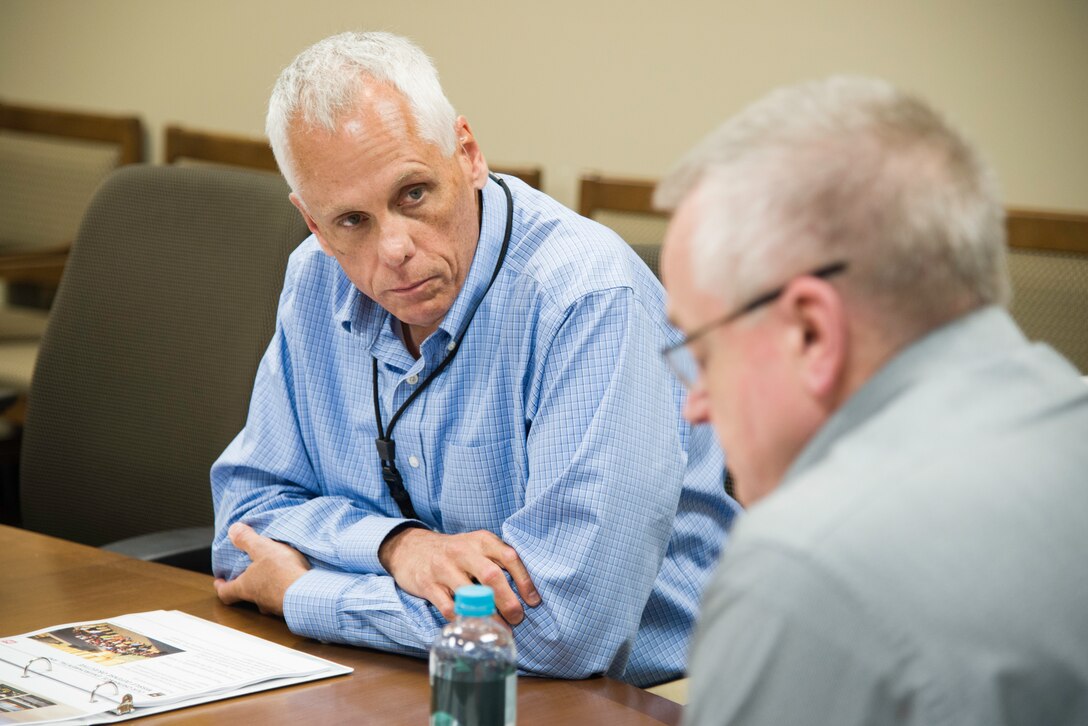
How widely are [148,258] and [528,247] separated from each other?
96 centimetres

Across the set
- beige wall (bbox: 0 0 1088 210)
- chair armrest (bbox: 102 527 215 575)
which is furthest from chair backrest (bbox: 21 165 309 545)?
beige wall (bbox: 0 0 1088 210)

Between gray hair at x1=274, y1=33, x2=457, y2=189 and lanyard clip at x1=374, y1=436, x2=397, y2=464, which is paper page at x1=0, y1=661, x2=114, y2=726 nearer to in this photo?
lanyard clip at x1=374, y1=436, x2=397, y2=464

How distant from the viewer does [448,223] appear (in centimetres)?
164

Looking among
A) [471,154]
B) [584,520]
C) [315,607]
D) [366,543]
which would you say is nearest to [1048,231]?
[471,154]

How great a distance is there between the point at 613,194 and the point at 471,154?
1331 millimetres

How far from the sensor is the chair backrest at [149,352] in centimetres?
222

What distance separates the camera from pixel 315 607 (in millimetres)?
1502

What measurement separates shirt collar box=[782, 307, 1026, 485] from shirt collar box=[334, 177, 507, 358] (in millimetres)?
900

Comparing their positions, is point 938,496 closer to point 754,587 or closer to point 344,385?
point 754,587

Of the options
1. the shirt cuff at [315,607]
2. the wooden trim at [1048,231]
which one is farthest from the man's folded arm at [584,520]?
the wooden trim at [1048,231]

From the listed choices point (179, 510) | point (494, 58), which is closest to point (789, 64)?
point (494, 58)

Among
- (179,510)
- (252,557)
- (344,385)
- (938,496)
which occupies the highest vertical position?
(938,496)

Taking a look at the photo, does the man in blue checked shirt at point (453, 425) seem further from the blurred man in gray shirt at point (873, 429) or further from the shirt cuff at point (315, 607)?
the blurred man in gray shirt at point (873, 429)

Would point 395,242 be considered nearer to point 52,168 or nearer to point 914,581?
point 914,581
